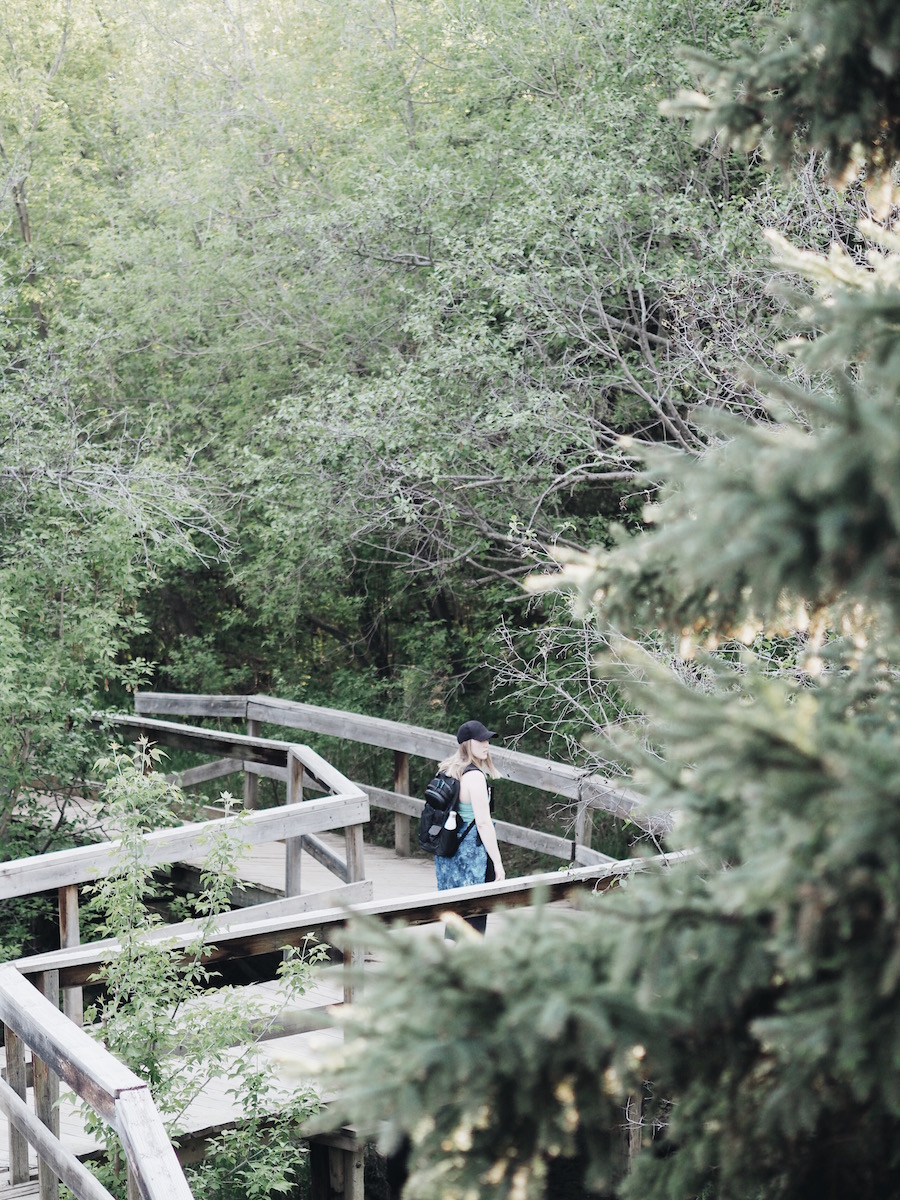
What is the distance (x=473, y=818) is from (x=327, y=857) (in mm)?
1805

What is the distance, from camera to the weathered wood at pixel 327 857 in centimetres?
747

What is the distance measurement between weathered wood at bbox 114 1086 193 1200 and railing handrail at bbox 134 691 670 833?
2945mm

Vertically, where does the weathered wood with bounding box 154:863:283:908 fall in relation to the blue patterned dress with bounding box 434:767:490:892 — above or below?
above

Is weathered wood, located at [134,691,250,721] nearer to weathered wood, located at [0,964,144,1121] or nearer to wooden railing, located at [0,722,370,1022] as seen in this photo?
wooden railing, located at [0,722,370,1022]

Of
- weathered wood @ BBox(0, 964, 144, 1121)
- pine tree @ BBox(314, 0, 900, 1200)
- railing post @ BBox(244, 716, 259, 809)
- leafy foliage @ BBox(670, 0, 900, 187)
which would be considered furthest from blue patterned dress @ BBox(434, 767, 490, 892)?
leafy foliage @ BBox(670, 0, 900, 187)

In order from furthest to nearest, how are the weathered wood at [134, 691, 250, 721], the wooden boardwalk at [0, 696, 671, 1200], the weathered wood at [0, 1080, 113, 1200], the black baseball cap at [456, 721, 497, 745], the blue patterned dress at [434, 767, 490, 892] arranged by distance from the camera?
the weathered wood at [134, 691, 250, 721] < the blue patterned dress at [434, 767, 490, 892] < the black baseball cap at [456, 721, 497, 745] < the weathered wood at [0, 1080, 113, 1200] < the wooden boardwalk at [0, 696, 671, 1200]

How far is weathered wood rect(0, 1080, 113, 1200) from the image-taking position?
150 inches

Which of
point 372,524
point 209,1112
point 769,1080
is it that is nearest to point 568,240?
point 372,524

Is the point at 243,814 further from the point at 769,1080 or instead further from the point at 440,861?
the point at 769,1080

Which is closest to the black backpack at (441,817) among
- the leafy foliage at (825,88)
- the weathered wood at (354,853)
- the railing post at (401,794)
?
the weathered wood at (354,853)

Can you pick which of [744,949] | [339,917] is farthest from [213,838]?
[744,949]

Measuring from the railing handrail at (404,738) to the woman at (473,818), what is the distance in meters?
0.61

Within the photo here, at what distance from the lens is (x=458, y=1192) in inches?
75.1

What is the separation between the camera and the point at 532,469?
8984 millimetres
